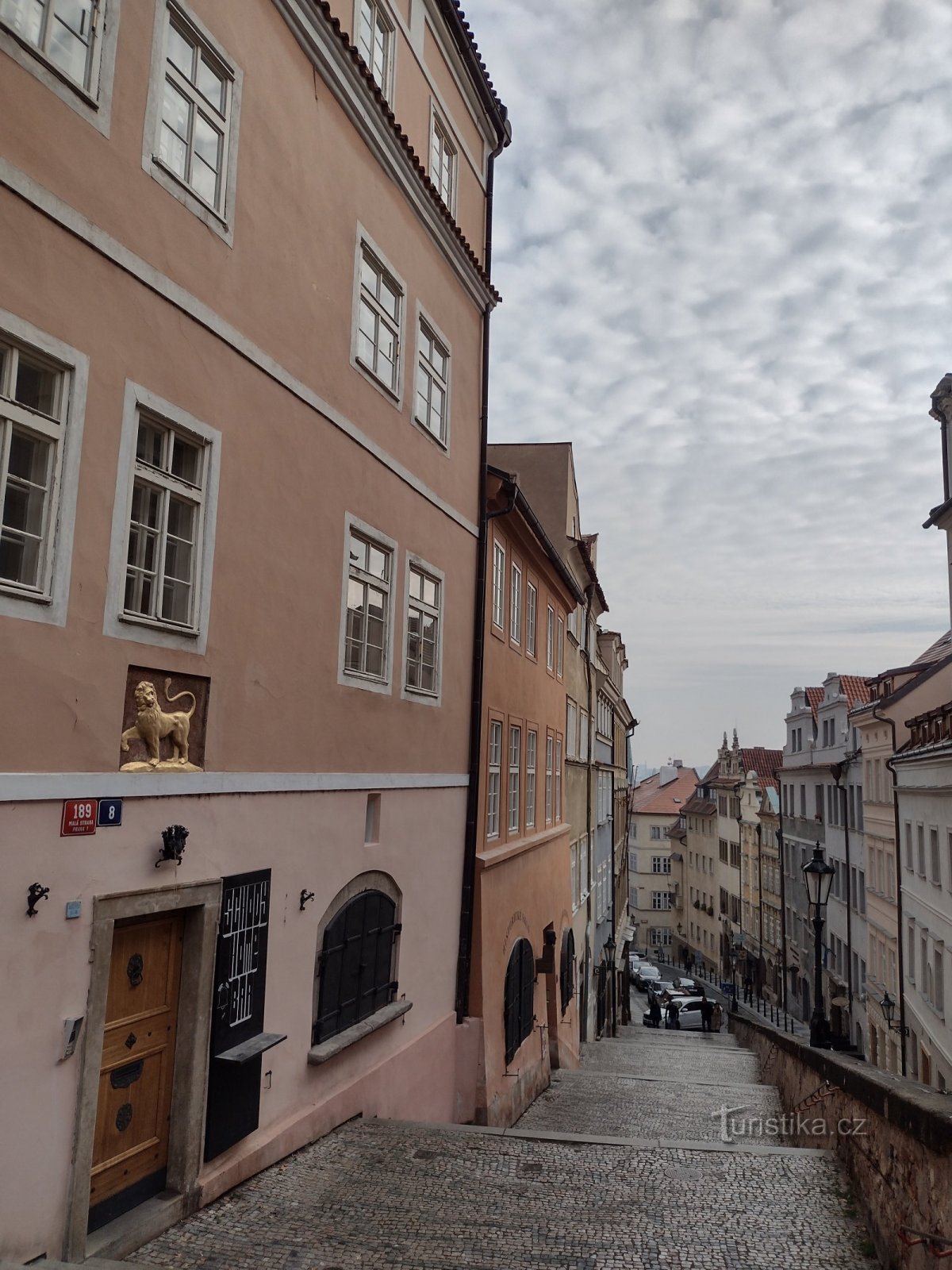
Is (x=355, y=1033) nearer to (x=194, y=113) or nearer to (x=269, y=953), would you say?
(x=269, y=953)

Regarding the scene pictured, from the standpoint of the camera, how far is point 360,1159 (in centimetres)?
852

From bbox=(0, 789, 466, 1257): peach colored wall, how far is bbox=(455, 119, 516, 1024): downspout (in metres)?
0.22

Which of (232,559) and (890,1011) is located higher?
(232,559)

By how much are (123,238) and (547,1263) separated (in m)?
7.18

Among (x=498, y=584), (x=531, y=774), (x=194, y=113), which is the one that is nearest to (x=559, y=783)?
(x=531, y=774)

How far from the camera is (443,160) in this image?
13719mm

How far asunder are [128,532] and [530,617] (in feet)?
44.4

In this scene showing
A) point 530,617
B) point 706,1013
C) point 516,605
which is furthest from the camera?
point 706,1013

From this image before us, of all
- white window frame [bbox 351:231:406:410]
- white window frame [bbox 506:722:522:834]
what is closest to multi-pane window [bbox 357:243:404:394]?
white window frame [bbox 351:231:406:410]

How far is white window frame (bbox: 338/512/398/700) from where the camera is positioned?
9812 mm

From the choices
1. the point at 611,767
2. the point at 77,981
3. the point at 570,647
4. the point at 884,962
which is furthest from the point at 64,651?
the point at 611,767

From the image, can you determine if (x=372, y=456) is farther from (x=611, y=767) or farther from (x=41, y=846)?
(x=611, y=767)

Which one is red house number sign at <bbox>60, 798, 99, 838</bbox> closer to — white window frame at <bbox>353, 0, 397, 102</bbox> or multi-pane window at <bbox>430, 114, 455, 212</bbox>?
white window frame at <bbox>353, 0, 397, 102</bbox>

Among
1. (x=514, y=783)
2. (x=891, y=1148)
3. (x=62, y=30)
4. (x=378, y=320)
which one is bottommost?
(x=891, y=1148)
